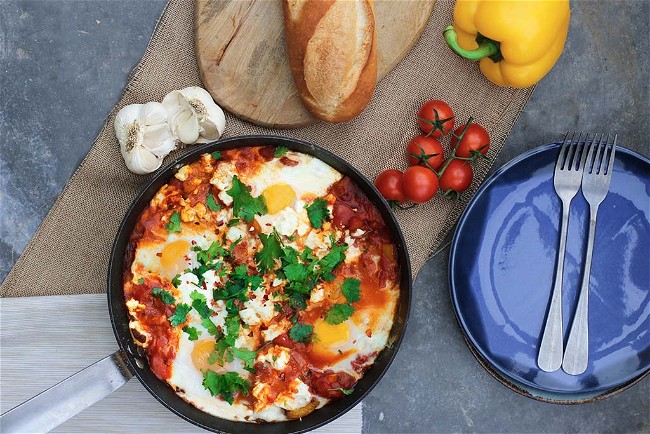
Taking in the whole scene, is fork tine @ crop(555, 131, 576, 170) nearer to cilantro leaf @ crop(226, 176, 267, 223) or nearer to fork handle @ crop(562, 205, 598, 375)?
fork handle @ crop(562, 205, 598, 375)

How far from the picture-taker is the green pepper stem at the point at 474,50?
3.62 m

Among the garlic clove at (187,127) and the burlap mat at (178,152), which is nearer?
the garlic clove at (187,127)

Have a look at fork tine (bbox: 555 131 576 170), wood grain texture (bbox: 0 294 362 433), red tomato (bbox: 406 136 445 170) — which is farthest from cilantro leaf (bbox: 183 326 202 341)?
fork tine (bbox: 555 131 576 170)

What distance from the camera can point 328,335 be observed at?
363 cm

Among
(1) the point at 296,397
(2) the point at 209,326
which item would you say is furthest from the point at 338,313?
(2) the point at 209,326

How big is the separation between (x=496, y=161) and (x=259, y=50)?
1.61 m

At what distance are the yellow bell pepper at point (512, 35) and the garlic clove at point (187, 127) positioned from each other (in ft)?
4.95

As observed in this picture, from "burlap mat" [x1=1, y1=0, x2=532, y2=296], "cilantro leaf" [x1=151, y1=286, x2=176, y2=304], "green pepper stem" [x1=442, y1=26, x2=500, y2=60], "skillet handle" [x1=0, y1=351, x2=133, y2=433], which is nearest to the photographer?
"skillet handle" [x1=0, y1=351, x2=133, y2=433]

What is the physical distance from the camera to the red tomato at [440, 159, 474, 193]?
3787mm

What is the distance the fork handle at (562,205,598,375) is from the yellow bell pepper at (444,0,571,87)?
90 cm

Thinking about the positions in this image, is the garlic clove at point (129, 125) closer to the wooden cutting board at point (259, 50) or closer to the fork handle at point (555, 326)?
the wooden cutting board at point (259, 50)

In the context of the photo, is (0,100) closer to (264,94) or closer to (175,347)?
(264,94)

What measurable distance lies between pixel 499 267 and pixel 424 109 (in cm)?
104

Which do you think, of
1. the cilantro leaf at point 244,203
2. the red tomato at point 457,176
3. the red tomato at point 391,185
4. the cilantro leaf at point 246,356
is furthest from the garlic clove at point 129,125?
the red tomato at point 457,176
